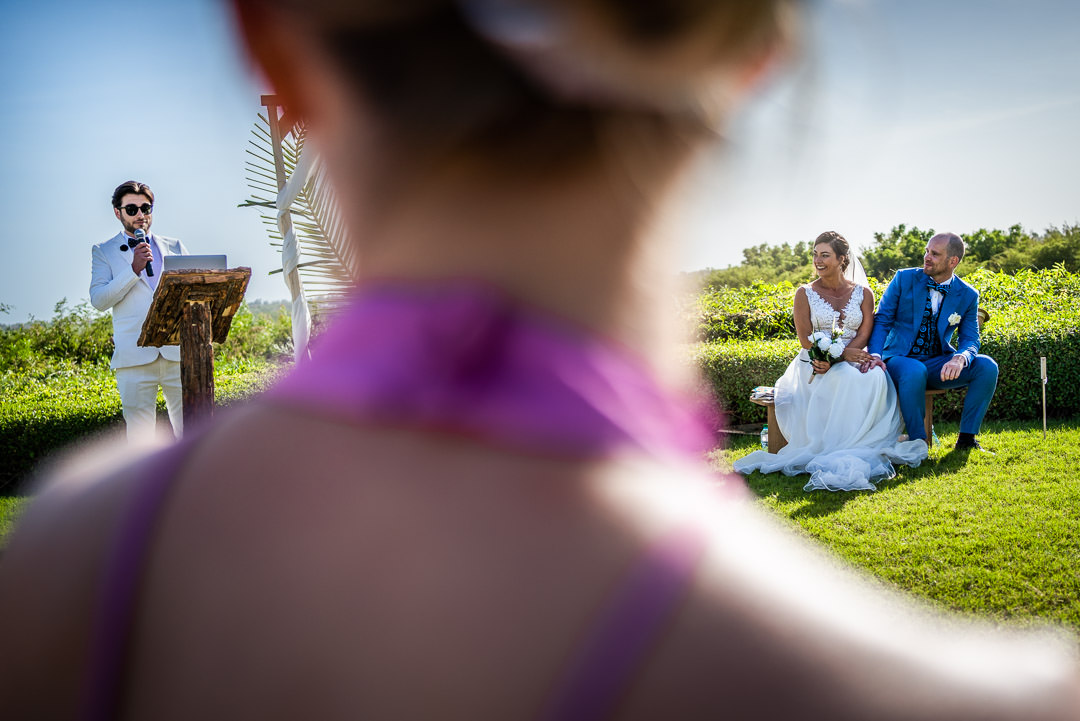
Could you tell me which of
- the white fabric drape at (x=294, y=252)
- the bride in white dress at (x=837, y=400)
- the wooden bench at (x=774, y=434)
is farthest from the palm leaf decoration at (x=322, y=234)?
the wooden bench at (x=774, y=434)

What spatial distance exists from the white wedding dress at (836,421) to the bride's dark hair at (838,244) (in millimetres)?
519

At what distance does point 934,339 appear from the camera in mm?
7977

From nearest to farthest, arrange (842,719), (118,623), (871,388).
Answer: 1. (842,719)
2. (118,623)
3. (871,388)

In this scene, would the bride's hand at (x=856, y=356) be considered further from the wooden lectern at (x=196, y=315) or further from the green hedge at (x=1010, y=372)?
the wooden lectern at (x=196, y=315)

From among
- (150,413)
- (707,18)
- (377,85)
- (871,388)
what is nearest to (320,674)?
(377,85)

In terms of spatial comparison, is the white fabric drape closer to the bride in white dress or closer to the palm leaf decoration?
the palm leaf decoration

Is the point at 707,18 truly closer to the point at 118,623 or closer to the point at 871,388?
the point at 118,623

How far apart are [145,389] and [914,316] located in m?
7.89

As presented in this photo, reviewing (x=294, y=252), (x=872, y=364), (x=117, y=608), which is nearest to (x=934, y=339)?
(x=872, y=364)

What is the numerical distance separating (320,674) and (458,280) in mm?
280

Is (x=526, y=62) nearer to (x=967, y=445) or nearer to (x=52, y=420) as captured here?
(x=967, y=445)

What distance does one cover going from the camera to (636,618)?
0.43 metres

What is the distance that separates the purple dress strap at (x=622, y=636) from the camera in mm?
414

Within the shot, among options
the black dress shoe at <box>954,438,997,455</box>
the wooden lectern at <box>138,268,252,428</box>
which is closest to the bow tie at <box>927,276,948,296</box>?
the black dress shoe at <box>954,438,997,455</box>
